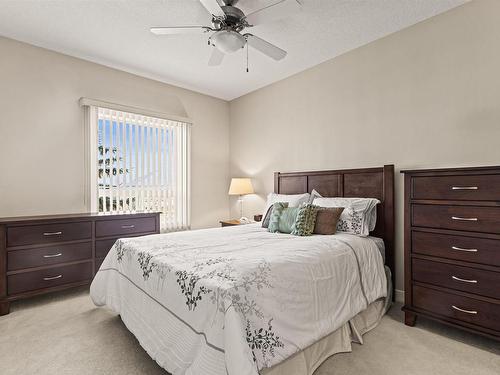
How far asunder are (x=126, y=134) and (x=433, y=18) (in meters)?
3.75

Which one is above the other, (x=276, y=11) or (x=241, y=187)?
(x=276, y=11)

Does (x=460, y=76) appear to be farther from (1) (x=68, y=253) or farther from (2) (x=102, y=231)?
(1) (x=68, y=253)

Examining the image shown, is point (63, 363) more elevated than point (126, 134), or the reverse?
point (126, 134)

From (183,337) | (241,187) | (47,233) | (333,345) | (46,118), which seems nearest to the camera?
(183,337)

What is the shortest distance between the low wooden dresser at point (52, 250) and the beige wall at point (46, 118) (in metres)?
0.45

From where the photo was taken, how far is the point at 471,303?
1.96 meters

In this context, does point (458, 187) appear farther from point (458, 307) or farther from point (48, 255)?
point (48, 255)

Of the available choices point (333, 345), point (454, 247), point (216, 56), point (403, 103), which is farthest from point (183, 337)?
point (403, 103)

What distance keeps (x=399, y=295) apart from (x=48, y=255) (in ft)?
11.7

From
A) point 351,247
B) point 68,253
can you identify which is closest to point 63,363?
point 68,253

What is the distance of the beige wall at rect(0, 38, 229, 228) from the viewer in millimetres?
2934

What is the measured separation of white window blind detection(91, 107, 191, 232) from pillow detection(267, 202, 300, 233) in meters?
1.95

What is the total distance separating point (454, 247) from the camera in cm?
204

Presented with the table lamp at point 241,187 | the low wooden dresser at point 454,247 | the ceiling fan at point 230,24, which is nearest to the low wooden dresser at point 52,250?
the table lamp at point 241,187
